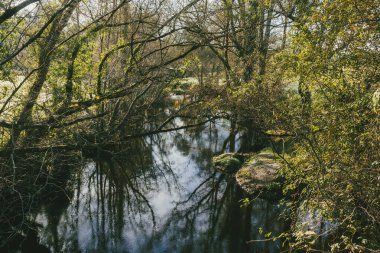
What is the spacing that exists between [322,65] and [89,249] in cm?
796

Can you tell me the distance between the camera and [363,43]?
606cm

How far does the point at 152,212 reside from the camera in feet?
38.8

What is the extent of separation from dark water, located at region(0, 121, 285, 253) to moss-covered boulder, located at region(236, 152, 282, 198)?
40cm

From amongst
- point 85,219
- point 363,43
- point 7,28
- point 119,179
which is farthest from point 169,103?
point 363,43

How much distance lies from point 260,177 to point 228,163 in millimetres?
2616

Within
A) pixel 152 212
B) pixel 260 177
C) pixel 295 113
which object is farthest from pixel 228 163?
pixel 295 113

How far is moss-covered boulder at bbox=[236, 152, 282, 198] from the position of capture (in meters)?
12.5

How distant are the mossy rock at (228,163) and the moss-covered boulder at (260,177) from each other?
73 centimetres

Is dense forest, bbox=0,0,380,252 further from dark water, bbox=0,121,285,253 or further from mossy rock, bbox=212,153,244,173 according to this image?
mossy rock, bbox=212,153,244,173

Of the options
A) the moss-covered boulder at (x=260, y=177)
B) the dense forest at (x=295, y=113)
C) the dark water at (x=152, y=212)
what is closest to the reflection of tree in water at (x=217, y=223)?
the dark water at (x=152, y=212)

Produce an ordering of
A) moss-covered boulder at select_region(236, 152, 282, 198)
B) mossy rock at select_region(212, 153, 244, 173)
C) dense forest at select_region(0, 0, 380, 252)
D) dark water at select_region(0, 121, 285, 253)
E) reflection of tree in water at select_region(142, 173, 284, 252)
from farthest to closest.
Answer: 1. mossy rock at select_region(212, 153, 244, 173)
2. moss-covered boulder at select_region(236, 152, 282, 198)
3. dark water at select_region(0, 121, 285, 253)
4. reflection of tree in water at select_region(142, 173, 284, 252)
5. dense forest at select_region(0, 0, 380, 252)

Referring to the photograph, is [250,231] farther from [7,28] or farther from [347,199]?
[7,28]

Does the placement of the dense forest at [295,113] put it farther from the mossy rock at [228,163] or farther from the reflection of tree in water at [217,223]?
the mossy rock at [228,163]

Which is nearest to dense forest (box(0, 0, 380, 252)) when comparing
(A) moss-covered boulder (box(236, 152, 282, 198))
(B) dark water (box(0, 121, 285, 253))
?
(B) dark water (box(0, 121, 285, 253))
